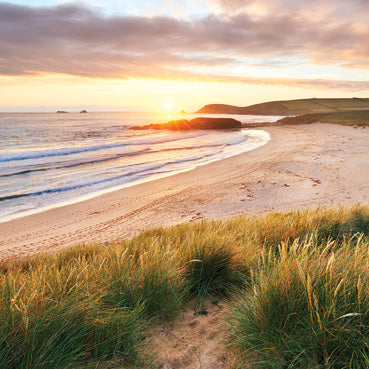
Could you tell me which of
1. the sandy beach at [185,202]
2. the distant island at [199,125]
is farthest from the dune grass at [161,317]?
the distant island at [199,125]

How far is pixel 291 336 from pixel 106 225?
8412mm

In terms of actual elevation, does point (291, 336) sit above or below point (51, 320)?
below

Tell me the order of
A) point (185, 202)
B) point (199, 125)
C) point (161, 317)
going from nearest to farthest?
point (161, 317) < point (185, 202) < point (199, 125)

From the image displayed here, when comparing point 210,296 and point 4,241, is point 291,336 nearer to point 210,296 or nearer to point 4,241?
point 210,296

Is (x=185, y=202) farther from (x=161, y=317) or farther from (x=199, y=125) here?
(x=199, y=125)

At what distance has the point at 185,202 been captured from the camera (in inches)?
455

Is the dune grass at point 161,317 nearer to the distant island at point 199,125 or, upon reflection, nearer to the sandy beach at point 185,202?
the sandy beach at point 185,202

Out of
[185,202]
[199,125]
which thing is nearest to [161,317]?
[185,202]

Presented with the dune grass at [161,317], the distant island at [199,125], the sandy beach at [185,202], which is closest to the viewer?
the dune grass at [161,317]

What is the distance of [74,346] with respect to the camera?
6.57ft

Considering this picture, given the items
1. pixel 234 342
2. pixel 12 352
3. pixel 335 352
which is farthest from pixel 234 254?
pixel 12 352

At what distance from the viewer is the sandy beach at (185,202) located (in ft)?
29.2

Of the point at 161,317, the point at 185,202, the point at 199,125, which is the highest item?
the point at 199,125

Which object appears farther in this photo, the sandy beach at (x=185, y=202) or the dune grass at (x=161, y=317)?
the sandy beach at (x=185, y=202)
